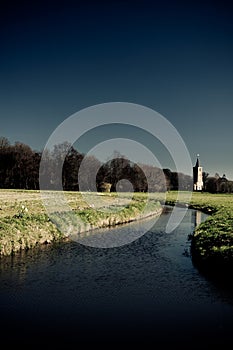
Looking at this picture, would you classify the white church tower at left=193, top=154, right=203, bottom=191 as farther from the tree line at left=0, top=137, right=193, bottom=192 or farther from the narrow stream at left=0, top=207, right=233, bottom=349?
the narrow stream at left=0, top=207, right=233, bottom=349

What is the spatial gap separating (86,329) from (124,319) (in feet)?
4.70

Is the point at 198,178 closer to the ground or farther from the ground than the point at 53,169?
farther from the ground

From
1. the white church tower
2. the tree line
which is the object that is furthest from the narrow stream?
the white church tower

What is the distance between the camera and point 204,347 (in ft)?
33.1

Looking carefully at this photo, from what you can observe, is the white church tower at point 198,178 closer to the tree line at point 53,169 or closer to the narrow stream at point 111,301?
the tree line at point 53,169

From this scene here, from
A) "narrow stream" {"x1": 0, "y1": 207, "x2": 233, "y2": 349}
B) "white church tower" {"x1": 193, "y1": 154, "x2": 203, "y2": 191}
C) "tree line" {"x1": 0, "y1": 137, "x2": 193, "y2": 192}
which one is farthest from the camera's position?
"white church tower" {"x1": 193, "y1": 154, "x2": 203, "y2": 191}

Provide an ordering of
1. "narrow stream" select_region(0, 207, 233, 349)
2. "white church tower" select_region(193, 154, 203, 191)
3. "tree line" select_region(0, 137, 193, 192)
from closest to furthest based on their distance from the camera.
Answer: "narrow stream" select_region(0, 207, 233, 349), "tree line" select_region(0, 137, 193, 192), "white church tower" select_region(193, 154, 203, 191)

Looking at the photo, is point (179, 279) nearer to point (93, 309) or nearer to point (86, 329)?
point (93, 309)

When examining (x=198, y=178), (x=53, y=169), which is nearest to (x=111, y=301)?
(x=53, y=169)

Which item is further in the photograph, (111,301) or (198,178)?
(198,178)

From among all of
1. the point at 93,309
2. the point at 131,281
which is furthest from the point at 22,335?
the point at 131,281

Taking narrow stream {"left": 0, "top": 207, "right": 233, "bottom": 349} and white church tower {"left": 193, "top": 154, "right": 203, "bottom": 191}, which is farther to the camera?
white church tower {"left": 193, "top": 154, "right": 203, "bottom": 191}

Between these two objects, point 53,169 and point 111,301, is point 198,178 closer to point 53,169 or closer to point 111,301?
point 53,169

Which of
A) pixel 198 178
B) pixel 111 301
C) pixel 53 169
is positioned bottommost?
pixel 111 301
